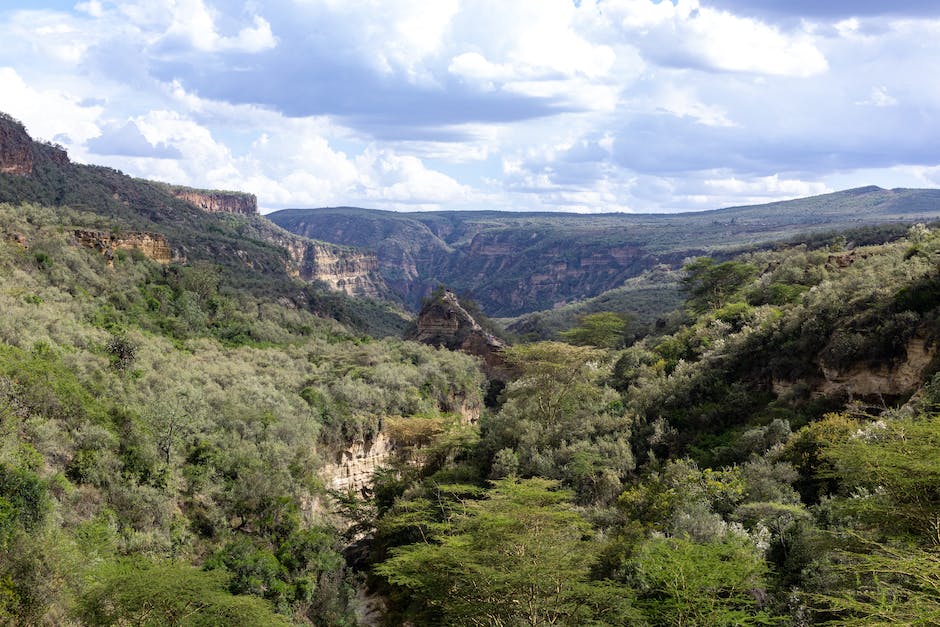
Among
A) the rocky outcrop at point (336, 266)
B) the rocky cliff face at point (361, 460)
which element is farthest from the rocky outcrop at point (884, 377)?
the rocky outcrop at point (336, 266)

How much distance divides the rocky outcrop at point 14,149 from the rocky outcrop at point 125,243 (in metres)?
31.5

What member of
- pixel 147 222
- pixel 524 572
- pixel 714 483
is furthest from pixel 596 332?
pixel 147 222

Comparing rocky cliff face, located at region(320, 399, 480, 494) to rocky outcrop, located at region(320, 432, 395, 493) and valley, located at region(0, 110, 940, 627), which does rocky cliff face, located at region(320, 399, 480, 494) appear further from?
valley, located at region(0, 110, 940, 627)

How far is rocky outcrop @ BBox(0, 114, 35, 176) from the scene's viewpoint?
9206cm

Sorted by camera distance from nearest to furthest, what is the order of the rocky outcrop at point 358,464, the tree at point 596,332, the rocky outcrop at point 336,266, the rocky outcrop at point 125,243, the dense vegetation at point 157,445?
the dense vegetation at point 157,445
the rocky outcrop at point 358,464
the tree at point 596,332
the rocky outcrop at point 125,243
the rocky outcrop at point 336,266

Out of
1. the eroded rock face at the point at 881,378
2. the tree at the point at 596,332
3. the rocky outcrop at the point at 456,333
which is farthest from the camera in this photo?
the rocky outcrop at the point at 456,333

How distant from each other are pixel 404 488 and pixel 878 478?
27227 millimetres

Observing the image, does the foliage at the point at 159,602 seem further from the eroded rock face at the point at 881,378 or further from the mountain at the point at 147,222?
the mountain at the point at 147,222

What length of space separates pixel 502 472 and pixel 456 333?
46861mm

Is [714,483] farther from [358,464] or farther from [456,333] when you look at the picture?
[456,333]

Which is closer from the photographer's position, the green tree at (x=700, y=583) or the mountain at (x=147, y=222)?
the green tree at (x=700, y=583)

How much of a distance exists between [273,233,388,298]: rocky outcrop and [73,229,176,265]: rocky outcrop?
88.3 meters

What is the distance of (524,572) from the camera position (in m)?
15.6

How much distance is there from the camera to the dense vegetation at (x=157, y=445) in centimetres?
1883
